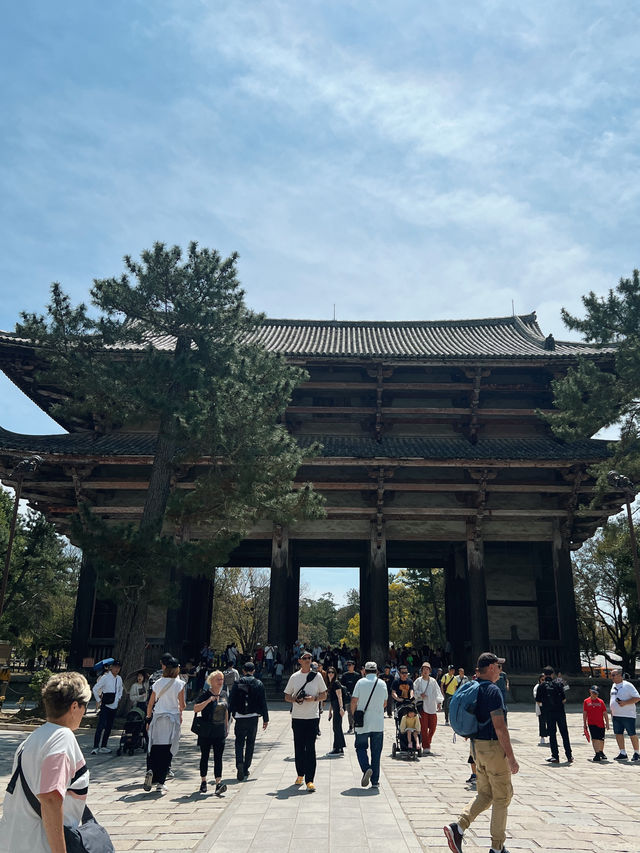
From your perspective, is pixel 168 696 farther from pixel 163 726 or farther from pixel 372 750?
pixel 372 750

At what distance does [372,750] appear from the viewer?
723 centimetres

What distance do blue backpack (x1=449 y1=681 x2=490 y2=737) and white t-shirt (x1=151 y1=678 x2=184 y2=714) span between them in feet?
12.3

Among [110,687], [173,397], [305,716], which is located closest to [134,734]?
[110,687]

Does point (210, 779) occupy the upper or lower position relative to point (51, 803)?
lower

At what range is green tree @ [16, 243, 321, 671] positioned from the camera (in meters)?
12.1

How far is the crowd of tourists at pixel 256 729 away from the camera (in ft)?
8.80

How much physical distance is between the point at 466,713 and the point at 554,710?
18.7 ft

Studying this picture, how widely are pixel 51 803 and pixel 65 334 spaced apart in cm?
1173

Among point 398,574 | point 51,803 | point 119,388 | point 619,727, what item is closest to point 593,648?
point 398,574

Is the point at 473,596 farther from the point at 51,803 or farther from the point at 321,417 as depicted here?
the point at 51,803

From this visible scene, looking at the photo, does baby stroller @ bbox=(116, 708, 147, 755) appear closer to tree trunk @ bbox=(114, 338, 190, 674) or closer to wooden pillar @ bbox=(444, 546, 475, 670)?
tree trunk @ bbox=(114, 338, 190, 674)

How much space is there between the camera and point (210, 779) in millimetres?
7648

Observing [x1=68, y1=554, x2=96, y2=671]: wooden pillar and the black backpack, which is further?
[x1=68, y1=554, x2=96, y2=671]: wooden pillar

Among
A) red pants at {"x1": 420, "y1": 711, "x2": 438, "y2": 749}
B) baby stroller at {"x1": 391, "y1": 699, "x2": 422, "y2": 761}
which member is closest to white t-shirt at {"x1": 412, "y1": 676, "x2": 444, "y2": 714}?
red pants at {"x1": 420, "y1": 711, "x2": 438, "y2": 749}
